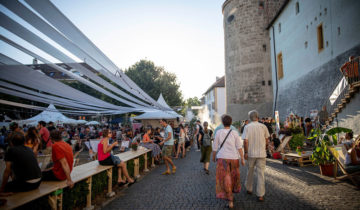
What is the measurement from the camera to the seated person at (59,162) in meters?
3.92

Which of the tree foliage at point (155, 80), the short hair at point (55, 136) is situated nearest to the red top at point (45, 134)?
the short hair at point (55, 136)

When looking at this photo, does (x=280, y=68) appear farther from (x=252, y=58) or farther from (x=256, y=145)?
(x=256, y=145)

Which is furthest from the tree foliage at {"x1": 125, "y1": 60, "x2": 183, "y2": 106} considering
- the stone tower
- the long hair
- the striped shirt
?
the striped shirt

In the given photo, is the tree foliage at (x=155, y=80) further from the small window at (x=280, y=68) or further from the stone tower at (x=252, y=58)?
the small window at (x=280, y=68)

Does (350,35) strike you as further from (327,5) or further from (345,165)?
(345,165)

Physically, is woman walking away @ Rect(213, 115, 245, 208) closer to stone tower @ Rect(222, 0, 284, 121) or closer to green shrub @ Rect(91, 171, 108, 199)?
green shrub @ Rect(91, 171, 108, 199)

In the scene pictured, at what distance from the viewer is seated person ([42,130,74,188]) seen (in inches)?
154

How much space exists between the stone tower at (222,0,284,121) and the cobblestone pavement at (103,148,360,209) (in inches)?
737

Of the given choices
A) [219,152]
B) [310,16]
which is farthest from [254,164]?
[310,16]


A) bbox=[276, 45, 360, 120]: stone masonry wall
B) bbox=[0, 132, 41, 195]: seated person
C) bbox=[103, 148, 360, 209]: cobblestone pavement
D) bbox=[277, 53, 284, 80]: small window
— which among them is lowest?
bbox=[103, 148, 360, 209]: cobblestone pavement

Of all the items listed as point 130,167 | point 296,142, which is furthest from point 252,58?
point 130,167

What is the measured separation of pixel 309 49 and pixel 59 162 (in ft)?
56.1

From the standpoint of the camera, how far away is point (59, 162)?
13.2ft

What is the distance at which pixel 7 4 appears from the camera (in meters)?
2.92
